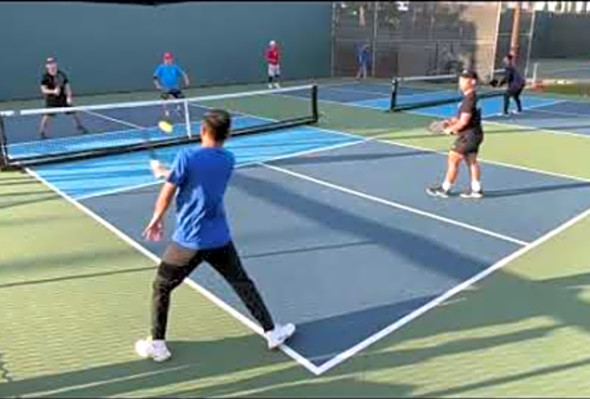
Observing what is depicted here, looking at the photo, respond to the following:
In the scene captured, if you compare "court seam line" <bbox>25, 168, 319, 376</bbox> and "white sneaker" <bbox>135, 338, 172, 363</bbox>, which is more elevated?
"white sneaker" <bbox>135, 338, 172, 363</bbox>

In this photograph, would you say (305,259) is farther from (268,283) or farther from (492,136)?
(492,136)

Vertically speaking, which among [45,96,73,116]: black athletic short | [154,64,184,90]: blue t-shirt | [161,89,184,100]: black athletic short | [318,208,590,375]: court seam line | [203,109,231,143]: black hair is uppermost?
[203,109,231,143]: black hair

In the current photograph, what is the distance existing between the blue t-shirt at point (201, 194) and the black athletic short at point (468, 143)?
14.8ft

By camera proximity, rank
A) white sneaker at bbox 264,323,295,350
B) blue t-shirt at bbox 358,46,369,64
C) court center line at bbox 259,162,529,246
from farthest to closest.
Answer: blue t-shirt at bbox 358,46,369,64 < court center line at bbox 259,162,529,246 < white sneaker at bbox 264,323,295,350

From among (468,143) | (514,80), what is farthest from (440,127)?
(514,80)

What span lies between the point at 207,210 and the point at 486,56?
2150 cm

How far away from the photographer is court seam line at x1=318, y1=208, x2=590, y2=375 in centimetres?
418

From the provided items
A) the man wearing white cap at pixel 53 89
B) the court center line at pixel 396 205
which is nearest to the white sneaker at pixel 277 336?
the court center line at pixel 396 205

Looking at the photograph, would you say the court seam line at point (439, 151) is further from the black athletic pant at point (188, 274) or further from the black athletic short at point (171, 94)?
the black athletic pant at point (188, 274)

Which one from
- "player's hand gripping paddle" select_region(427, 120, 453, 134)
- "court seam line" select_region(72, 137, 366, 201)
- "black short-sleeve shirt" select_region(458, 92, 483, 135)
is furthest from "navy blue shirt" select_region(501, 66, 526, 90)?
"black short-sleeve shirt" select_region(458, 92, 483, 135)

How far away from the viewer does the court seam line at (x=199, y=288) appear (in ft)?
13.7

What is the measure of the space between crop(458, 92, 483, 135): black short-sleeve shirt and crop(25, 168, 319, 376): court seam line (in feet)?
13.3

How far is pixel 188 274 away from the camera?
4047mm

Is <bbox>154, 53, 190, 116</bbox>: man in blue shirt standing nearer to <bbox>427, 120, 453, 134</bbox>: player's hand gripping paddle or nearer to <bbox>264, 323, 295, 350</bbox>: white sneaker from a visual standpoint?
<bbox>427, 120, 453, 134</bbox>: player's hand gripping paddle
